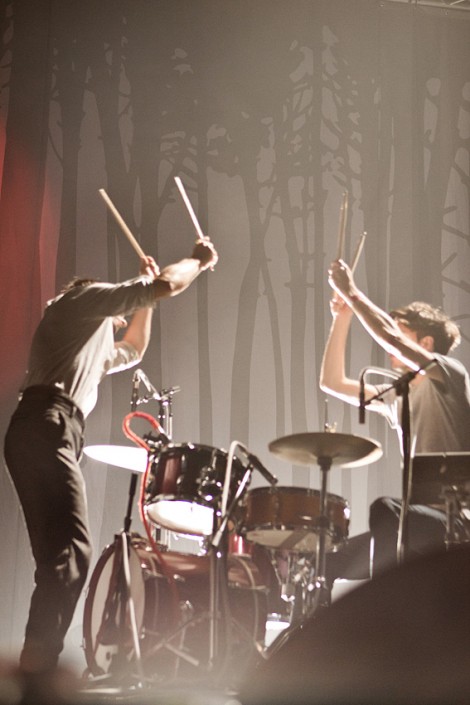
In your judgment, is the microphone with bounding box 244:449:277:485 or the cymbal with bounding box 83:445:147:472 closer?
the microphone with bounding box 244:449:277:485

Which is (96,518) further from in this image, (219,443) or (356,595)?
(356,595)

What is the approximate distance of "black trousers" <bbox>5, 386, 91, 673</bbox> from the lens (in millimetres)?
2564

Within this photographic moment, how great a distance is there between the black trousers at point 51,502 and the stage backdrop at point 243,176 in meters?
1.99

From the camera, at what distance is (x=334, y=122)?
5418 mm

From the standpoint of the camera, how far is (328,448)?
304cm

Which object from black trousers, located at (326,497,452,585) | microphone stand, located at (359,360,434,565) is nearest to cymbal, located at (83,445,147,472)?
black trousers, located at (326,497,452,585)

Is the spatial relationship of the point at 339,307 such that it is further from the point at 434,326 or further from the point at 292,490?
the point at 292,490

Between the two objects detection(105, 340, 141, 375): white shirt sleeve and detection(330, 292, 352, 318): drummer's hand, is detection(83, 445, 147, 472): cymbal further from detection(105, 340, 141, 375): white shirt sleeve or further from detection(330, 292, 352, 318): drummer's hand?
detection(330, 292, 352, 318): drummer's hand

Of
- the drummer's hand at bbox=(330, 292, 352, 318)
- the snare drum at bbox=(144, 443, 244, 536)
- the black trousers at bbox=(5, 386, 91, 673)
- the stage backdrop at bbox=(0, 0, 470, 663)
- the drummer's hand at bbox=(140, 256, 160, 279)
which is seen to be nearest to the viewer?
the black trousers at bbox=(5, 386, 91, 673)

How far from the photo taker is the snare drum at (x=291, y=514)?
315cm

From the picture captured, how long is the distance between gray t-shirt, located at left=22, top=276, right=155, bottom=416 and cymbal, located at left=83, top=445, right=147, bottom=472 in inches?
11.2

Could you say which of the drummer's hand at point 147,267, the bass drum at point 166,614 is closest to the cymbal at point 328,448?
the bass drum at point 166,614

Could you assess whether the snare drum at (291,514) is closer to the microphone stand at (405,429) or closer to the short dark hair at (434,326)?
the microphone stand at (405,429)

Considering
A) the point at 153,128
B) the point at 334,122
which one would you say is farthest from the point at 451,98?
the point at 153,128
